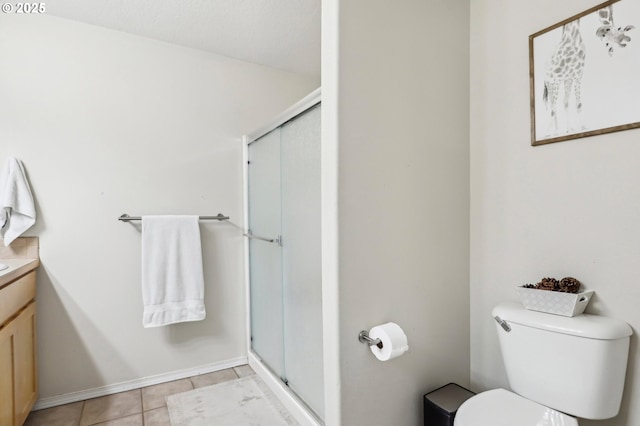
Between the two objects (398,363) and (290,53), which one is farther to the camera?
(290,53)

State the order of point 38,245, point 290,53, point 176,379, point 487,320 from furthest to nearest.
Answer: point 290,53 < point 176,379 < point 38,245 < point 487,320

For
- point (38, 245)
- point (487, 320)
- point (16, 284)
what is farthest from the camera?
point (38, 245)

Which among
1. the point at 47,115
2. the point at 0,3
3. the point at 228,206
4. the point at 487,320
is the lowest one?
the point at 487,320

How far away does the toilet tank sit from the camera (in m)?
1.00

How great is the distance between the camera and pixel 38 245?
1.97 m

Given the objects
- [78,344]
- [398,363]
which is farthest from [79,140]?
[398,363]

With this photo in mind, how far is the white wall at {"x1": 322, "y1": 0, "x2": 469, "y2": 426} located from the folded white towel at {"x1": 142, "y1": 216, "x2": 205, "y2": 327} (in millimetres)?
1368

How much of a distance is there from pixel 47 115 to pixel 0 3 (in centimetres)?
62

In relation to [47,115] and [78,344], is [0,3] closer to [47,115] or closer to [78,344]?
[47,115]

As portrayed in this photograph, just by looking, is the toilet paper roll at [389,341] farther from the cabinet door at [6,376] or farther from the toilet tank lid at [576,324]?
the cabinet door at [6,376]

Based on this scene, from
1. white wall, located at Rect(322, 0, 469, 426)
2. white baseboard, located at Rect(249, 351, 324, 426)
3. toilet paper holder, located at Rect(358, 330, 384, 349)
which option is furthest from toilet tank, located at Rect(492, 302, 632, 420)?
white baseboard, located at Rect(249, 351, 324, 426)

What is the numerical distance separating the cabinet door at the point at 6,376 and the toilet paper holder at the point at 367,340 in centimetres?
151

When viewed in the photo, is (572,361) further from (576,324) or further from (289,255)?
(289,255)

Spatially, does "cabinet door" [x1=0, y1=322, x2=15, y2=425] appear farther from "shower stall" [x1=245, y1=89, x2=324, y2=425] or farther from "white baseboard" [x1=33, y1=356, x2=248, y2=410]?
"shower stall" [x1=245, y1=89, x2=324, y2=425]
